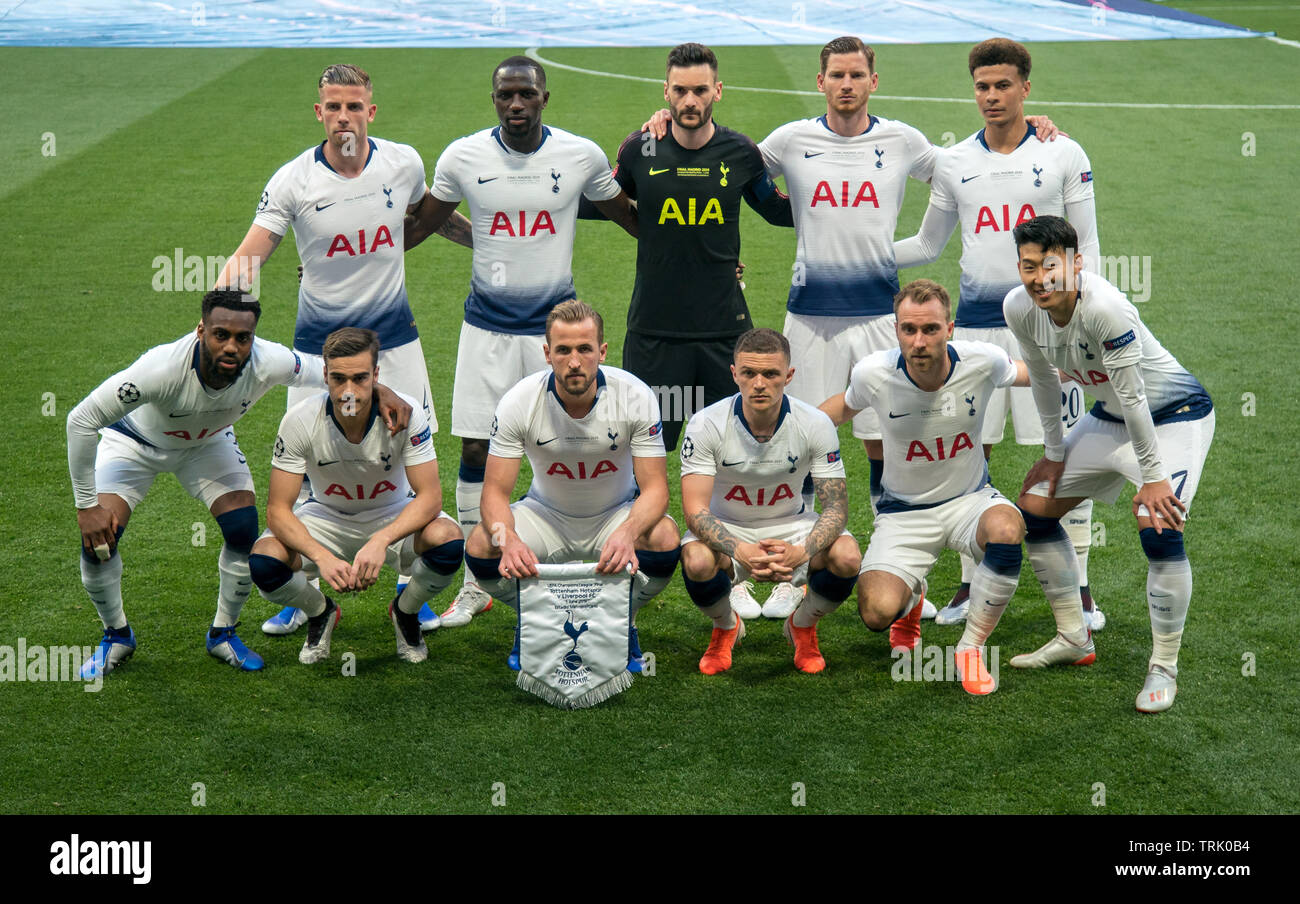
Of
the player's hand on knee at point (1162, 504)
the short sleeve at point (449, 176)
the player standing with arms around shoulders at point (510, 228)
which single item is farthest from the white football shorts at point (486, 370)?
the player's hand on knee at point (1162, 504)

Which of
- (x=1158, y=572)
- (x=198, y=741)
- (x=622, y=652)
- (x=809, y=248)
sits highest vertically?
(x=809, y=248)

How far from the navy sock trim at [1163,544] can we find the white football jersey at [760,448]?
4.24 ft

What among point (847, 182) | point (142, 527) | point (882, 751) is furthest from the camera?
point (142, 527)

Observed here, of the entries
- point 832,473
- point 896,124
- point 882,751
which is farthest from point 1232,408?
point 882,751

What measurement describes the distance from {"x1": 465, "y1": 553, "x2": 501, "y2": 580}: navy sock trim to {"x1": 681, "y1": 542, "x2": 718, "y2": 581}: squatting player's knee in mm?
839

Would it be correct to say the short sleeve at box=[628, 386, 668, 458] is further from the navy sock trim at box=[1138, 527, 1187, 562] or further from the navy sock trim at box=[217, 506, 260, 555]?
the navy sock trim at box=[1138, 527, 1187, 562]

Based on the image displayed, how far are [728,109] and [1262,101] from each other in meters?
7.81

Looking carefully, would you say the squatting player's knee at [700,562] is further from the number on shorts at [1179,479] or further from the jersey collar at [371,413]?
the number on shorts at [1179,479]

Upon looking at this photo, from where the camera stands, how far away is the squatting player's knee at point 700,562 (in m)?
5.79

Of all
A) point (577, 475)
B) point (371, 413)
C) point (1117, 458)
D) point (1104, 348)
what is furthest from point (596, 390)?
point (1117, 458)

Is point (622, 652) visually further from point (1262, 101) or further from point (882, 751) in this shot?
point (1262, 101)

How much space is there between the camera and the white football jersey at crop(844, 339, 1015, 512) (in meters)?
5.89

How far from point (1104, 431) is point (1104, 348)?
0.52 meters

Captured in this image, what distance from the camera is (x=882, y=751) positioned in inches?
207
